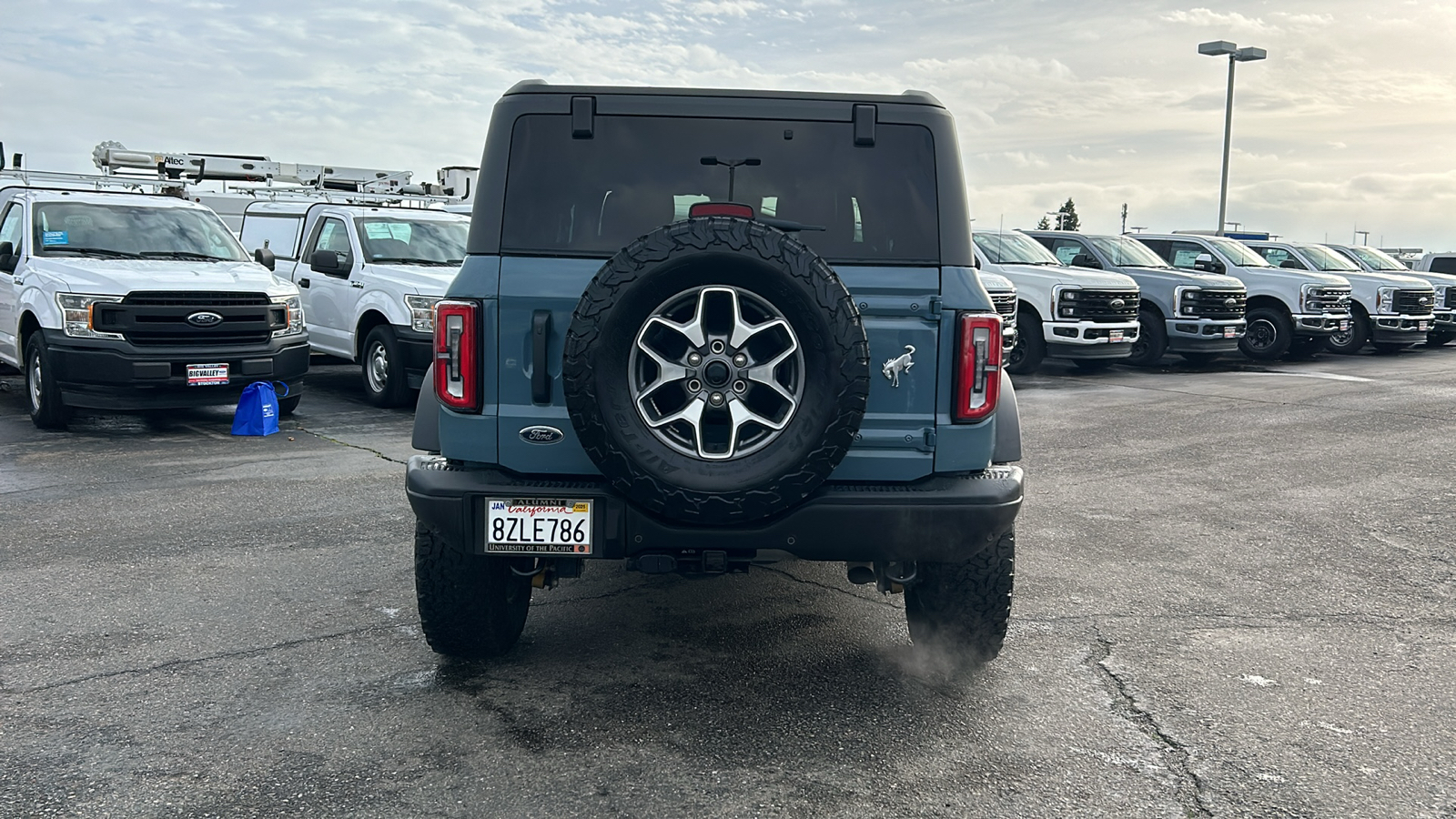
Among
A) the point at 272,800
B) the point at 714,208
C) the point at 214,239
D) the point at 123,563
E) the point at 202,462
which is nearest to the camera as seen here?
the point at 272,800

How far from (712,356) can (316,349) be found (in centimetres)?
1002

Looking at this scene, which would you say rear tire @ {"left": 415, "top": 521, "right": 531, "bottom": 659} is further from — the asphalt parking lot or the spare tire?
the spare tire

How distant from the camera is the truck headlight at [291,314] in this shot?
1029cm

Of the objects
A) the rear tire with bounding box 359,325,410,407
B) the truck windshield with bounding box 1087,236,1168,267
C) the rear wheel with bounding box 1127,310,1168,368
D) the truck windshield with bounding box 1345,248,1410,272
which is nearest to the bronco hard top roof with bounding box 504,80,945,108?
the rear tire with bounding box 359,325,410,407

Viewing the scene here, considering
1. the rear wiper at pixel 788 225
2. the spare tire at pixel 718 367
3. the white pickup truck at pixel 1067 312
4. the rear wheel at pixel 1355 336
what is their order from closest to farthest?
1. the spare tire at pixel 718 367
2. the rear wiper at pixel 788 225
3. the white pickup truck at pixel 1067 312
4. the rear wheel at pixel 1355 336

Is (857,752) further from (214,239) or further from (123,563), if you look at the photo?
(214,239)

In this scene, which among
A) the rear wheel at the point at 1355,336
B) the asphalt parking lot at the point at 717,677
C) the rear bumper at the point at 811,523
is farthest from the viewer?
the rear wheel at the point at 1355,336

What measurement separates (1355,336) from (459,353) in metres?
21.5

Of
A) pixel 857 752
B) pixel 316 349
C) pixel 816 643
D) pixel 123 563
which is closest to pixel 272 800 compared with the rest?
pixel 857 752

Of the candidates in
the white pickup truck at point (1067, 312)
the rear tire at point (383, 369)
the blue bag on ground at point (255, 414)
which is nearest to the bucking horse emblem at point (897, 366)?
the blue bag on ground at point (255, 414)

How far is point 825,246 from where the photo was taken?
409 centimetres

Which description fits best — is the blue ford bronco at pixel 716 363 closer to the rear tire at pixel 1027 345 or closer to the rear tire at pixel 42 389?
the rear tire at pixel 42 389

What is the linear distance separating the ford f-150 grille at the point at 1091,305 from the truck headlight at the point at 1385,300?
8122 mm

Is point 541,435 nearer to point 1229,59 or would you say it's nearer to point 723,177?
point 723,177
